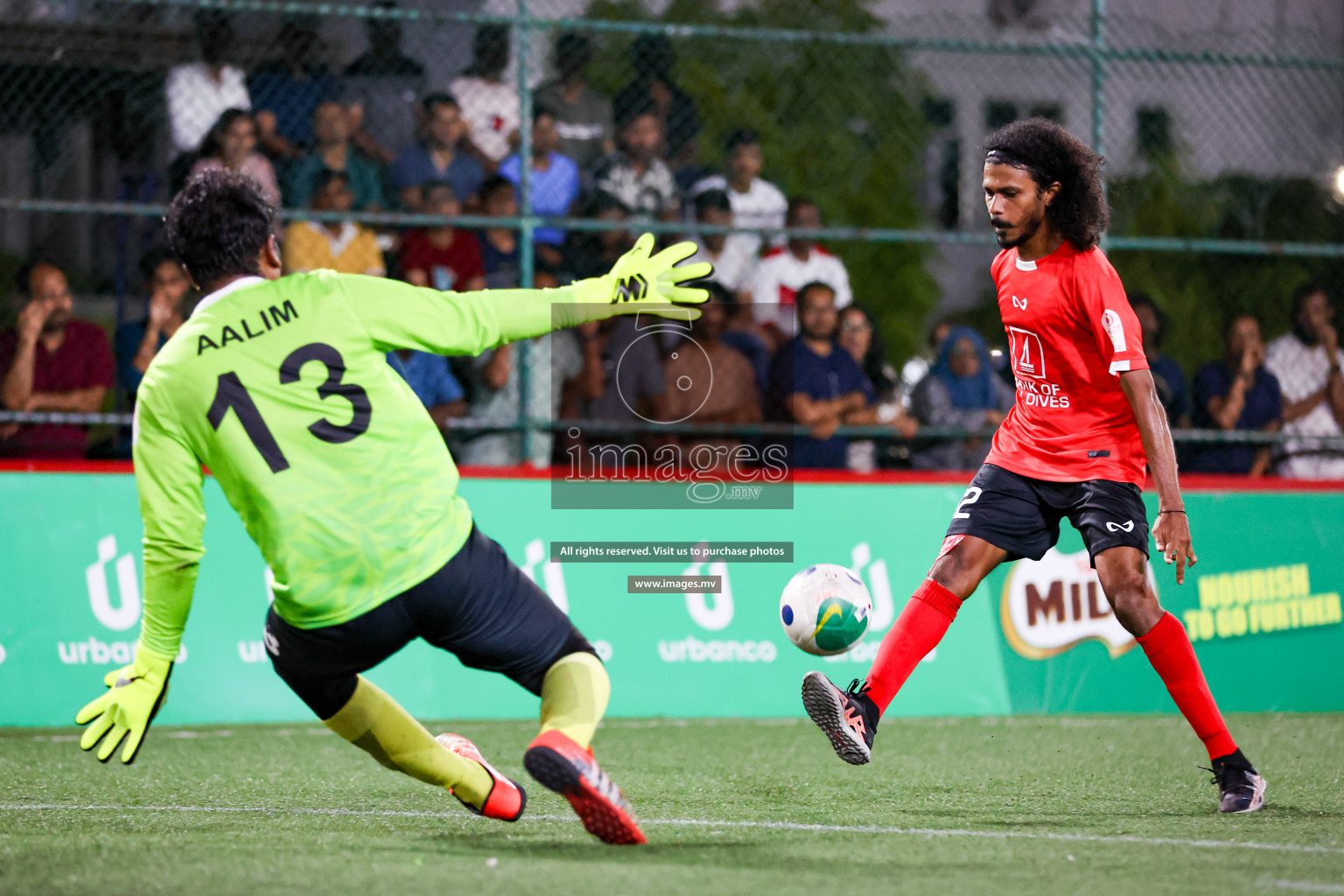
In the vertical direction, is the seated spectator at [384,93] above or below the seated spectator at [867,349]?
above

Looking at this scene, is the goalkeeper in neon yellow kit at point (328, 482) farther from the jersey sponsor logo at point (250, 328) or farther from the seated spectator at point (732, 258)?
the seated spectator at point (732, 258)

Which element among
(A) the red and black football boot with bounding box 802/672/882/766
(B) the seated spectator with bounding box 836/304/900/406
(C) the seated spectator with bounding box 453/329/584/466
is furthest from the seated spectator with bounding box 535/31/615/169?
(A) the red and black football boot with bounding box 802/672/882/766

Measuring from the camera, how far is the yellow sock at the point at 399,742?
4.48 meters

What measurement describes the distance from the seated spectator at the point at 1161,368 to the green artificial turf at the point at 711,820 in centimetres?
258

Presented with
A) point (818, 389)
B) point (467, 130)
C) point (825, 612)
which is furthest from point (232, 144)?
point (825, 612)

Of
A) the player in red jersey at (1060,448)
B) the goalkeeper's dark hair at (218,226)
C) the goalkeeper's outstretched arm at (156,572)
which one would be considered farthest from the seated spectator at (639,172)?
the goalkeeper's outstretched arm at (156,572)

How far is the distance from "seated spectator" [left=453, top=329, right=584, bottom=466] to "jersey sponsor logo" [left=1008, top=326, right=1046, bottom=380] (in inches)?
140

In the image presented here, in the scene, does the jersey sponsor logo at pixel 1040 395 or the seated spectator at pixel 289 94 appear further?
the seated spectator at pixel 289 94

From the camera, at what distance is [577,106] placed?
396 inches

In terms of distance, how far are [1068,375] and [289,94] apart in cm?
580

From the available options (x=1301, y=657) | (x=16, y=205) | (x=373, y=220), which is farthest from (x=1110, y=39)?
(x=16, y=205)

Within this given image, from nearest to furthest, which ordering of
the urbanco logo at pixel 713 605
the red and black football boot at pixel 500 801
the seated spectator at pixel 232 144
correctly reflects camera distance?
1. the red and black football boot at pixel 500 801
2. the urbanco logo at pixel 713 605
3. the seated spectator at pixel 232 144

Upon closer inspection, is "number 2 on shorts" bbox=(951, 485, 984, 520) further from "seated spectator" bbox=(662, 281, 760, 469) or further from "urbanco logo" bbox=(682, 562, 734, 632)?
"seated spectator" bbox=(662, 281, 760, 469)

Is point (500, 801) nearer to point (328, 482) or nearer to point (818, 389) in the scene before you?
point (328, 482)
